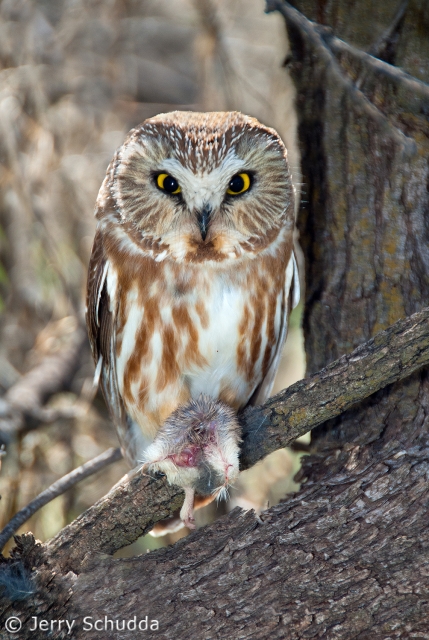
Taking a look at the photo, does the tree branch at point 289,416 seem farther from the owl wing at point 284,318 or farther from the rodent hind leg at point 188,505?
the owl wing at point 284,318

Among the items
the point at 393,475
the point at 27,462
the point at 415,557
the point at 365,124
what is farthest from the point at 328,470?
the point at 27,462

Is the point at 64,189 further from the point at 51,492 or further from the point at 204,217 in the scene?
the point at 51,492

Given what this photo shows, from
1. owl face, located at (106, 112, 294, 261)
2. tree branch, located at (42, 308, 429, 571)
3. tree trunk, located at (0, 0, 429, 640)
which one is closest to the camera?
tree trunk, located at (0, 0, 429, 640)

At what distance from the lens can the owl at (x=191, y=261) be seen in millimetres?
2318

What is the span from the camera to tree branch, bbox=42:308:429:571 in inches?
78.0

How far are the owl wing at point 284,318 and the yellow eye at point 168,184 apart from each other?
1.80 feet

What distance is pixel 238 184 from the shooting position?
2385mm

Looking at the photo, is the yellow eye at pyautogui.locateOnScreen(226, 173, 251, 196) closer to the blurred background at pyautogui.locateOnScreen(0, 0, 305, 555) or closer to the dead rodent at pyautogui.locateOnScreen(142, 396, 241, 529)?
the dead rodent at pyautogui.locateOnScreen(142, 396, 241, 529)

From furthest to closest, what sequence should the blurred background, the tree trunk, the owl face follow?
1. the blurred background
2. the owl face
3. the tree trunk

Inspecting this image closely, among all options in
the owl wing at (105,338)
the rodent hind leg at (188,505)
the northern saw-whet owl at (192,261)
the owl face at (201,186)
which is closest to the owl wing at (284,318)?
the northern saw-whet owl at (192,261)

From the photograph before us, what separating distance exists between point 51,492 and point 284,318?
107 centimetres

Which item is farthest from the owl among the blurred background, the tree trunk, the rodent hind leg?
the blurred background

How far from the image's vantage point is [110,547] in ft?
6.75

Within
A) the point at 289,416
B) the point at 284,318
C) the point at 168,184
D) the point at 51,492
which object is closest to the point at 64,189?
the point at 168,184
